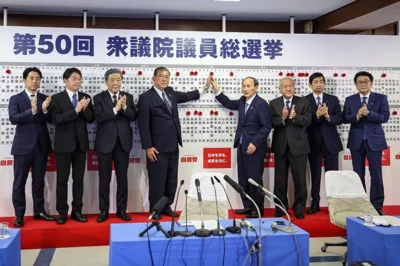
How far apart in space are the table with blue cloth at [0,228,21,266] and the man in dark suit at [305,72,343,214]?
3.34 m

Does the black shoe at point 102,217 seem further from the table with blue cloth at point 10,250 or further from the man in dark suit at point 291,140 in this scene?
the man in dark suit at point 291,140

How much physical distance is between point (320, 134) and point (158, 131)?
1.90 m

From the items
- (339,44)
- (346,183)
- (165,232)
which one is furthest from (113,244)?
(339,44)

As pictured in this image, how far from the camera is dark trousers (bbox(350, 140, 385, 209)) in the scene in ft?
16.3

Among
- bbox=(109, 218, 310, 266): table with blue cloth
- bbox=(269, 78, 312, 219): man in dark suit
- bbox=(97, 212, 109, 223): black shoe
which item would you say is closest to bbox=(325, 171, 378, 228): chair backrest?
bbox=(269, 78, 312, 219): man in dark suit

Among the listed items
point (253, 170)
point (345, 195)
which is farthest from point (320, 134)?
point (345, 195)

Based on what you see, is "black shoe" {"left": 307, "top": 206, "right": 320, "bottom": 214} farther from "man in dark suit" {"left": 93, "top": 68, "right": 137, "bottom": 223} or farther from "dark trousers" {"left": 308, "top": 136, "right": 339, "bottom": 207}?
"man in dark suit" {"left": 93, "top": 68, "right": 137, "bottom": 223}

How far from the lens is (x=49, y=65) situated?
16.6 feet

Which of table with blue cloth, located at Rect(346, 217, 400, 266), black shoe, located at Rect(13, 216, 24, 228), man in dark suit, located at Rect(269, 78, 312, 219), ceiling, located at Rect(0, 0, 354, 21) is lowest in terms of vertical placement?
black shoe, located at Rect(13, 216, 24, 228)

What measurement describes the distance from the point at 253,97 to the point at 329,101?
37.0 inches

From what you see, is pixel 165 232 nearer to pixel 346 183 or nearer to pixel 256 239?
pixel 256 239

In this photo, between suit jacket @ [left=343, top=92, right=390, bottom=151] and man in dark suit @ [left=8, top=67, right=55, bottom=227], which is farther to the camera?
suit jacket @ [left=343, top=92, right=390, bottom=151]

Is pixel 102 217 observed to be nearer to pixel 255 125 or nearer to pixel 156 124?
pixel 156 124

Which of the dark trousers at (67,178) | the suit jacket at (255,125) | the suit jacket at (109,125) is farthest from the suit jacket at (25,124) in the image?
the suit jacket at (255,125)
